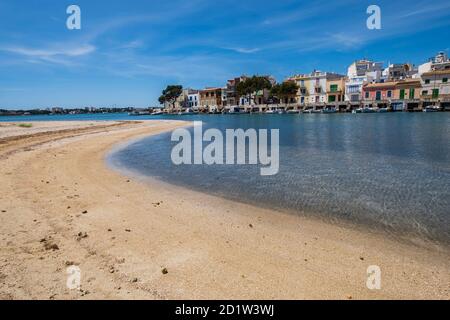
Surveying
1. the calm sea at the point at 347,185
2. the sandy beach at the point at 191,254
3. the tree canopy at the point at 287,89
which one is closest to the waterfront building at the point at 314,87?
the tree canopy at the point at 287,89

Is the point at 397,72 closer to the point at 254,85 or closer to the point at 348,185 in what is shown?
the point at 254,85

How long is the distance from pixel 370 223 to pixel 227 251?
402cm

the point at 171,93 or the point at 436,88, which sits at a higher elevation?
the point at 171,93

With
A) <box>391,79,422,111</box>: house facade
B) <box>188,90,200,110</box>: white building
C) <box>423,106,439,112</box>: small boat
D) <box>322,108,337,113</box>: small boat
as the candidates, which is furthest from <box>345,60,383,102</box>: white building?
<box>188,90,200,110</box>: white building

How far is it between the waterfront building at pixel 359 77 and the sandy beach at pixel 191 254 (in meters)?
95.1

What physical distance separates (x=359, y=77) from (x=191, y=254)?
10328 centimetres

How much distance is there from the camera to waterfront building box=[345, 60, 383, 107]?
308 ft

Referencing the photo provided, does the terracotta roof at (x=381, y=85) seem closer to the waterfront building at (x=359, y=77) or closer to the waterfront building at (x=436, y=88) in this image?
the waterfront building at (x=359, y=77)

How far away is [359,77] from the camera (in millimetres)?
94625

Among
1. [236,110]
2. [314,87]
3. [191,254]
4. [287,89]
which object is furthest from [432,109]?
[191,254]

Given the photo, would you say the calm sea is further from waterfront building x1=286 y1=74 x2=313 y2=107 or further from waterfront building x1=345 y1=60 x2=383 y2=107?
waterfront building x1=286 y1=74 x2=313 y2=107

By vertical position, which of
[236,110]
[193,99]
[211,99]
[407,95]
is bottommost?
[236,110]

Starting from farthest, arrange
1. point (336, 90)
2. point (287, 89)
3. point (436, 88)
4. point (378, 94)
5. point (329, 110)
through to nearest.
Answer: point (287, 89) → point (336, 90) → point (329, 110) → point (378, 94) → point (436, 88)
